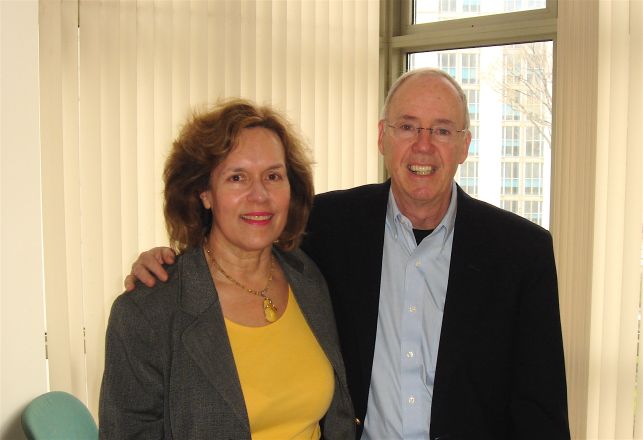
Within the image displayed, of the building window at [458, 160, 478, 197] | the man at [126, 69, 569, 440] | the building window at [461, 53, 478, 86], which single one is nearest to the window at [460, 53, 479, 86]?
the building window at [461, 53, 478, 86]

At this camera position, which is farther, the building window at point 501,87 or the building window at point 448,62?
the building window at point 448,62

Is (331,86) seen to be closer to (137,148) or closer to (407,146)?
(137,148)

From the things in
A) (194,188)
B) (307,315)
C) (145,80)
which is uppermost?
(145,80)

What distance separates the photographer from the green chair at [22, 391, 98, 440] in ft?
6.61

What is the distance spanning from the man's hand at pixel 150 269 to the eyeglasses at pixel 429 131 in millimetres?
794

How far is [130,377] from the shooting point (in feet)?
5.43

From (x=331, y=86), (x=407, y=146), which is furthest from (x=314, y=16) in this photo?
(x=407, y=146)

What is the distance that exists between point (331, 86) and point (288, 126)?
75.9 inches

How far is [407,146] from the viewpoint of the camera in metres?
2.18

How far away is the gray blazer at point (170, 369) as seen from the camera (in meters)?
1.66

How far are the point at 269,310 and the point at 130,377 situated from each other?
42 cm

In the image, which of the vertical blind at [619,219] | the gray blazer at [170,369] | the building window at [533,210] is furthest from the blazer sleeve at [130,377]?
the building window at [533,210]

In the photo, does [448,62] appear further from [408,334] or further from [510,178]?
[408,334]

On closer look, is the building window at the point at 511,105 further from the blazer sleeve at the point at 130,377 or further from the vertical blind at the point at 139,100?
the blazer sleeve at the point at 130,377
